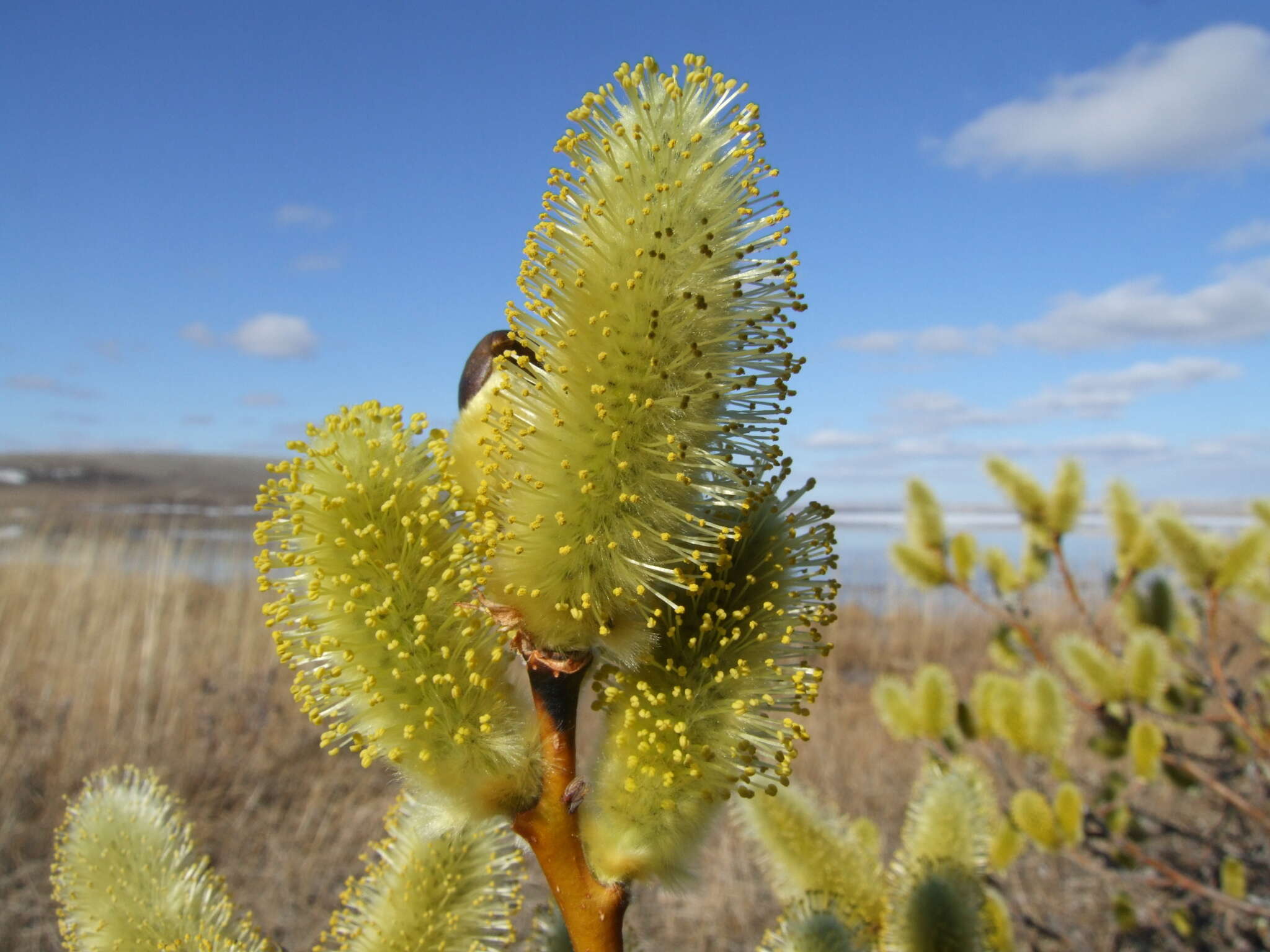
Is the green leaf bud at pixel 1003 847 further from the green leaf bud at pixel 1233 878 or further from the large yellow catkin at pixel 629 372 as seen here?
the large yellow catkin at pixel 629 372

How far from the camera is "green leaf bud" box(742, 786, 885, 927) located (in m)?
1.26

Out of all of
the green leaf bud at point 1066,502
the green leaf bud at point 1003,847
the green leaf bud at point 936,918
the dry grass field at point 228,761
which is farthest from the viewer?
the dry grass field at point 228,761

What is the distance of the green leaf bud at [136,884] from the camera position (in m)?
0.98

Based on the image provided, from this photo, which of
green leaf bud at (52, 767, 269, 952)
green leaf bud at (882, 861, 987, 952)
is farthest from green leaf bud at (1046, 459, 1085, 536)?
green leaf bud at (52, 767, 269, 952)

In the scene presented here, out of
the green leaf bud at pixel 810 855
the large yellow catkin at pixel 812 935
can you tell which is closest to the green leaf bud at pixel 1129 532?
the green leaf bud at pixel 810 855

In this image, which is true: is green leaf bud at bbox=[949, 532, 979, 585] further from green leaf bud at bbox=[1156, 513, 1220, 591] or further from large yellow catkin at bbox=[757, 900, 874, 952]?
large yellow catkin at bbox=[757, 900, 874, 952]

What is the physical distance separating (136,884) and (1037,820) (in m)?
1.76

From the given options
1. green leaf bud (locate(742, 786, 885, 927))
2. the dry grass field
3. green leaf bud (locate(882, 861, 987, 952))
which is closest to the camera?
green leaf bud (locate(882, 861, 987, 952))

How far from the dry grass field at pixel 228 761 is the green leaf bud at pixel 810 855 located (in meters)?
1.31

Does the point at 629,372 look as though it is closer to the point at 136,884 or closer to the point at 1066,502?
the point at 136,884

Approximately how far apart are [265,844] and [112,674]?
2.07 m

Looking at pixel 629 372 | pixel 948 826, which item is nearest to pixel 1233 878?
pixel 948 826

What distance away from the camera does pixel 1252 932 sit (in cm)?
250

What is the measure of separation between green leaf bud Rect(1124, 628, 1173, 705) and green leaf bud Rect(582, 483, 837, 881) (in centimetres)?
184
